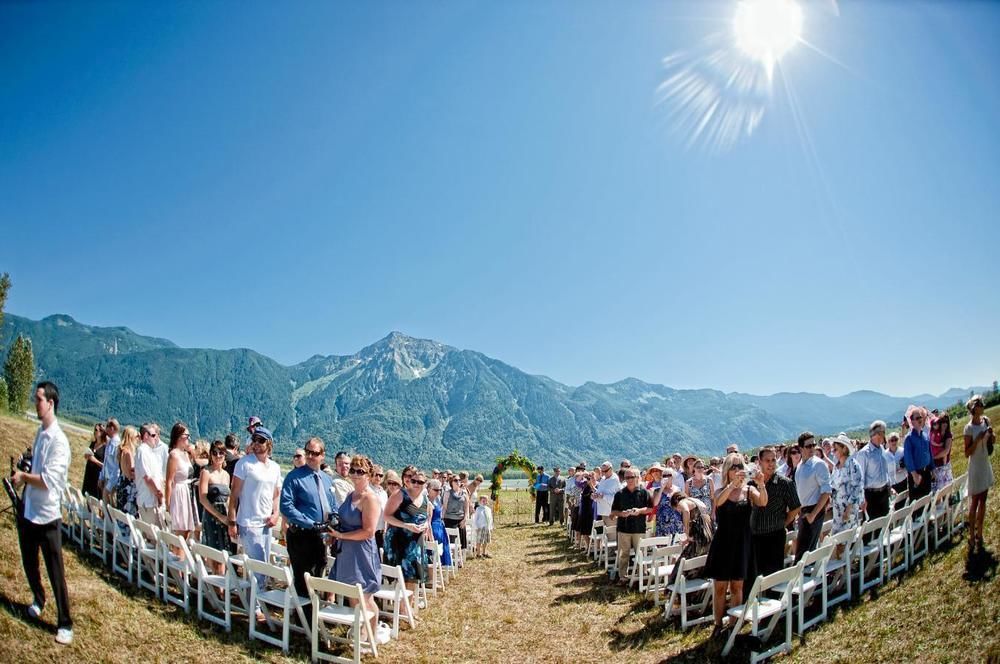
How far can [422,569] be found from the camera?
27.7 feet

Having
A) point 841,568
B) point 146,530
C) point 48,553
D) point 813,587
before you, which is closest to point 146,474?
point 146,530

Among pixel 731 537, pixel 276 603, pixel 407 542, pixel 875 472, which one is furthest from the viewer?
pixel 875 472

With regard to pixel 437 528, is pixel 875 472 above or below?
above

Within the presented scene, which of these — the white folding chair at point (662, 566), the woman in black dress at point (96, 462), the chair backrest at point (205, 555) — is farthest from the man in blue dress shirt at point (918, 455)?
the woman in black dress at point (96, 462)

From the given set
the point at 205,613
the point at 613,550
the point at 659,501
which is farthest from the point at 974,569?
the point at 205,613

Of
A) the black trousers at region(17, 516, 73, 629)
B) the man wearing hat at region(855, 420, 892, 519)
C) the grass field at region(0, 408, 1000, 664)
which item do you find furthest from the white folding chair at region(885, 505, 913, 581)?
the black trousers at region(17, 516, 73, 629)

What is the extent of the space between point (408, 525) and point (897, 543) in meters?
7.18

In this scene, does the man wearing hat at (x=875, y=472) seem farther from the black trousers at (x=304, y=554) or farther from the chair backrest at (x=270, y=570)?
the chair backrest at (x=270, y=570)

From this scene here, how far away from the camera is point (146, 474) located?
7961 mm

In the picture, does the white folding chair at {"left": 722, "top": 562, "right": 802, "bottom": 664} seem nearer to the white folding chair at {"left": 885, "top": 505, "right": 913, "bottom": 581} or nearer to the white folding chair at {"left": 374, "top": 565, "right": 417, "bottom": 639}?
the white folding chair at {"left": 885, "top": 505, "right": 913, "bottom": 581}

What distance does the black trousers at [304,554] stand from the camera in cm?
666

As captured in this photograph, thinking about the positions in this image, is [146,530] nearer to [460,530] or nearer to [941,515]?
[460,530]

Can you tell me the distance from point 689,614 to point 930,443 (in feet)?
18.2

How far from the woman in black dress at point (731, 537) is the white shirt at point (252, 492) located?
18.9 feet
